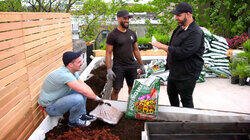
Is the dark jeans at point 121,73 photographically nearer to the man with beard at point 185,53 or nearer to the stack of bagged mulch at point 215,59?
the man with beard at point 185,53

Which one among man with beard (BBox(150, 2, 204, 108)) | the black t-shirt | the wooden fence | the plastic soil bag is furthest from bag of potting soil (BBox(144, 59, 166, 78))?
the plastic soil bag

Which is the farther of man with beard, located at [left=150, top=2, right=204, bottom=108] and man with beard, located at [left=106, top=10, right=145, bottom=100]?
man with beard, located at [left=106, top=10, right=145, bottom=100]

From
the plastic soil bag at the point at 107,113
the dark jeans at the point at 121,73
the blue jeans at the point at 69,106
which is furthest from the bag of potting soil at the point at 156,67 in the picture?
the blue jeans at the point at 69,106

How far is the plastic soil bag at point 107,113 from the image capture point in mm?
2973

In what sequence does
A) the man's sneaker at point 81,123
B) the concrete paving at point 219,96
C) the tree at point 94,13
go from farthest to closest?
the tree at point 94,13, the concrete paving at point 219,96, the man's sneaker at point 81,123

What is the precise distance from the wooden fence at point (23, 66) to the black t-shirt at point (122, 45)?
1016mm

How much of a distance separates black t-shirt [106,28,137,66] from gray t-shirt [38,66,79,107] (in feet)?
4.12

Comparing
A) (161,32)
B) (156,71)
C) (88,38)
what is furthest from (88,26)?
(156,71)

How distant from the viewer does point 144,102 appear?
301 centimetres

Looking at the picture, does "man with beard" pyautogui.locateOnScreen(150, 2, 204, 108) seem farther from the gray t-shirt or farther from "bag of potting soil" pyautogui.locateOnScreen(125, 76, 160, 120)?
the gray t-shirt

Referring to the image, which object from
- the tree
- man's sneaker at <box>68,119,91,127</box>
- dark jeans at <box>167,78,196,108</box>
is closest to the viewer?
man's sneaker at <box>68,119,91,127</box>

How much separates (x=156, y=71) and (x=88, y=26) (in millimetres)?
4101

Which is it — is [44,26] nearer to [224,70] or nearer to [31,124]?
[31,124]

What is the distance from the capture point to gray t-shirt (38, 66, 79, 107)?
2.74m
